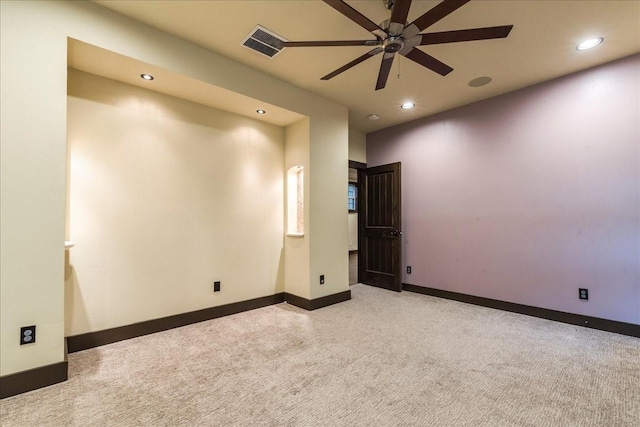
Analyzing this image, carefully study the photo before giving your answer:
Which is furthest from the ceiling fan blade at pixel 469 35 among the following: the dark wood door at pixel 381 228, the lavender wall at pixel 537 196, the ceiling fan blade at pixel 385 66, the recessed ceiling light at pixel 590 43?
the dark wood door at pixel 381 228

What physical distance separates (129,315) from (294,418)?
206 centimetres

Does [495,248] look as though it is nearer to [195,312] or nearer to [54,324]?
[195,312]

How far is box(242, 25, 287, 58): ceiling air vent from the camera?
2492 millimetres

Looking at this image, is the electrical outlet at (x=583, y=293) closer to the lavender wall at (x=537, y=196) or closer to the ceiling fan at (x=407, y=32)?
the lavender wall at (x=537, y=196)

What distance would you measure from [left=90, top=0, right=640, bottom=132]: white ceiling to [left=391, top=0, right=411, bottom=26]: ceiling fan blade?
1.90 feet

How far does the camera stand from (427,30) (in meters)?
2.53

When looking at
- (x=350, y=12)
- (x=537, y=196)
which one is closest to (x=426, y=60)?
(x=350, y=12)

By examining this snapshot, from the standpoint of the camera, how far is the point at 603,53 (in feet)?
9.25

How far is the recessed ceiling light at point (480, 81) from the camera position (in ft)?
10.9

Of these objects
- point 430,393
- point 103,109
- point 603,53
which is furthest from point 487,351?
point 103,109

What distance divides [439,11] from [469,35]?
30 centimetres

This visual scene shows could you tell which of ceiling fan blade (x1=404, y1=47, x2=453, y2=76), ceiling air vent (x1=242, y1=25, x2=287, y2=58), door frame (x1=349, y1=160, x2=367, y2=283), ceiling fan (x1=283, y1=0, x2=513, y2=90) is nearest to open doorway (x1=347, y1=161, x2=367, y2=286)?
door frame (x1=349, y1=160, x2=367, y2=283)

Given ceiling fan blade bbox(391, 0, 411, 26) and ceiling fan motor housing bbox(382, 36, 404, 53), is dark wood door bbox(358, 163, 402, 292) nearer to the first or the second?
ceiling fan motor housing bbox(382, 36, 404, 53)

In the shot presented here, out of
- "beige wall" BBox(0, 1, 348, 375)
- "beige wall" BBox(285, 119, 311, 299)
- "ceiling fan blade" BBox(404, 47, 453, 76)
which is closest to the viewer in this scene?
"beige wall" BBox(0, 1, 348, 375)
